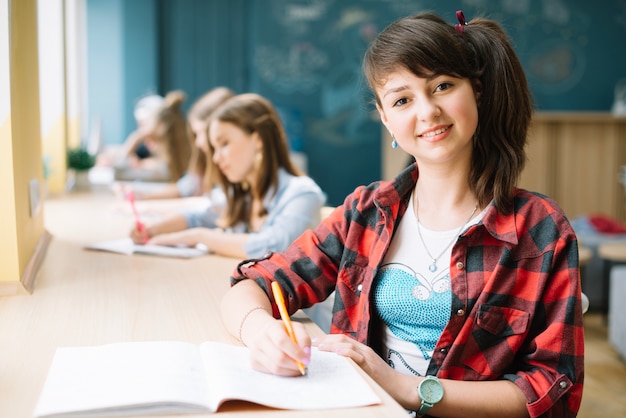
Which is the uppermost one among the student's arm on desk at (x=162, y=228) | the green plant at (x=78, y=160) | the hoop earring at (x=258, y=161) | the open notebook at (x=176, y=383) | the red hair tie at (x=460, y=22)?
the red hair tie at (x=460, y=22)

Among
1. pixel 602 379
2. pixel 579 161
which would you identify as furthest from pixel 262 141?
pixel 579 161

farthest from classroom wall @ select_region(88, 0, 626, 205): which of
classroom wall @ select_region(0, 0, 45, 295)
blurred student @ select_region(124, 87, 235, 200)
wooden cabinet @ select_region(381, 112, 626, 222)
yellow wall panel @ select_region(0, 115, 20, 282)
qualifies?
yellow wall panel @ select_region(0, 115, 20, 282)

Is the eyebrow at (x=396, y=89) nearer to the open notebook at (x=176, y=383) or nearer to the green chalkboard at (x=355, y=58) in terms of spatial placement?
the open notebook at (x=176, y=383)

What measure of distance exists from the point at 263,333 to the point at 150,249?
3.37 ft

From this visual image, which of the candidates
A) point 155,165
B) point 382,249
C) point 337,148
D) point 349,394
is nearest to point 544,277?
point 382,249

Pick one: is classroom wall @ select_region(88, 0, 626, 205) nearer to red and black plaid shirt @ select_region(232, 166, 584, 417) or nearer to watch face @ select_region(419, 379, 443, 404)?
red and black plaid shirt @ select_region(232, 166, 584, 417)

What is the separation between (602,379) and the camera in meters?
3.08

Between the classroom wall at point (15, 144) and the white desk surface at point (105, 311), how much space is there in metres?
0.07

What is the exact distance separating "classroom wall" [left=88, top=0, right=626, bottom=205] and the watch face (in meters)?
5.45

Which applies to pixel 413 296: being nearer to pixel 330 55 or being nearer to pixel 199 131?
pixel 199 131

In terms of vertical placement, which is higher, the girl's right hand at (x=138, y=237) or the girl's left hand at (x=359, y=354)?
the girl's left hand at (x=359, y=354)

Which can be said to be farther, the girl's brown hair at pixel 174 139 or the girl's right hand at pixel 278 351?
the girl's brown hair at pixel 174 139

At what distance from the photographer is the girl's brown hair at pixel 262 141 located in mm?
2420

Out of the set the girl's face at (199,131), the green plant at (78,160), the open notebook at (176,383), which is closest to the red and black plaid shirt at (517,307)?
the open notebook at (176,383)
